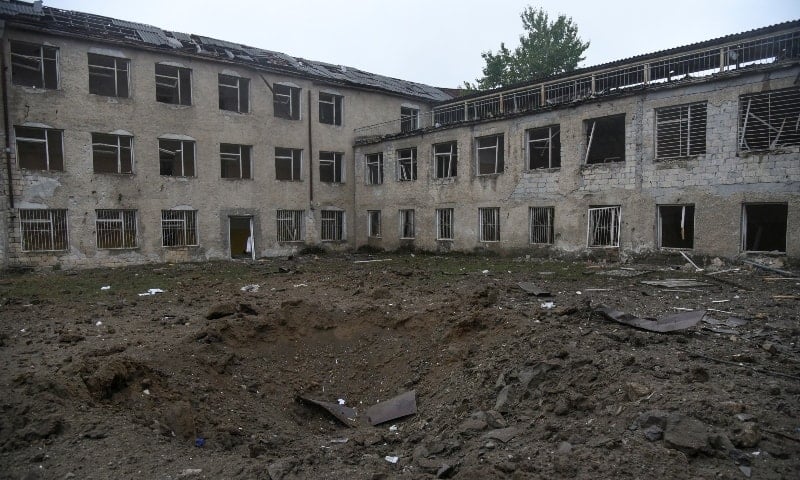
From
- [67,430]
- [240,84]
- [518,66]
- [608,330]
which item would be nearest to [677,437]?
[608,330]

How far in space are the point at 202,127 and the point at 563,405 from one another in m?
18.4

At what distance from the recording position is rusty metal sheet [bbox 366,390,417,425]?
18.1 feet

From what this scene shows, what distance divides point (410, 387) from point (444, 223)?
15.1 meters

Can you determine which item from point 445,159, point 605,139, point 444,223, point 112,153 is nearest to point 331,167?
point 445,159

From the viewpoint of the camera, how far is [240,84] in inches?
796

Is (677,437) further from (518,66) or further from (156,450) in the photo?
(518,66)

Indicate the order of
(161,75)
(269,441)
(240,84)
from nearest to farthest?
(269,441) → (161,75) → (240,84)

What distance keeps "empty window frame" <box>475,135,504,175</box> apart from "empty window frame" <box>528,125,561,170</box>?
133cm

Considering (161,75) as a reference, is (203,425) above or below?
below

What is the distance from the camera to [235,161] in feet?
66.3

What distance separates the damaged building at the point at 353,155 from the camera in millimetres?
13938

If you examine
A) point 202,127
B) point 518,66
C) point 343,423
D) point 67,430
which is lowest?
point 343,423

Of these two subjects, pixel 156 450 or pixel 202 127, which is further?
pixel 202 127

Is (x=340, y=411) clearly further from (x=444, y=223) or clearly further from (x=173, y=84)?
(x=173, y=84)
